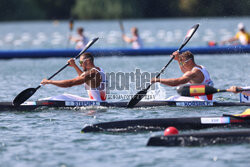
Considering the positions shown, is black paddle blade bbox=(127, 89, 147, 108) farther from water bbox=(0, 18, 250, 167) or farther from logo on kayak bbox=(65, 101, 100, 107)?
logo on kayak bbox=(65, 101, 100, 107)

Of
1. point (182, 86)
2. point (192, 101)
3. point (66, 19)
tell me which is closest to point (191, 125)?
point (182, 86)

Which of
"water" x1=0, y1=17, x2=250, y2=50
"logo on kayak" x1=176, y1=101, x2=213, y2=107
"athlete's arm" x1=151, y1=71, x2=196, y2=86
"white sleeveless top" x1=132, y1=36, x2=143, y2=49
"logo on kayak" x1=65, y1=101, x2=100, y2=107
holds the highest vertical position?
"water" x1=0, y1=17, x2=250, y2=50

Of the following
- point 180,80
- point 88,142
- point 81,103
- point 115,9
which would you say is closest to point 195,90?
point 180,80

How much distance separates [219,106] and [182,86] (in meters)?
1.47

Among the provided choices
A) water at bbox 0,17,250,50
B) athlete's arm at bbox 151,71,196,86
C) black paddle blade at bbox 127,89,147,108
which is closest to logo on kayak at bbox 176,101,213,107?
athlete's arm at bbox 151,71,196,86

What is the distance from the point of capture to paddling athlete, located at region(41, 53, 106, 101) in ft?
43.9

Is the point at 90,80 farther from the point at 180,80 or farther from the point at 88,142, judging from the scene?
the point at 88,142

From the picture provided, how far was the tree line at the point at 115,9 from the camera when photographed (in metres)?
67.0

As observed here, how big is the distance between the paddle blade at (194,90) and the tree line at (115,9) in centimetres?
4704

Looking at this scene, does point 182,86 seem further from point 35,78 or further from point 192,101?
point 35,78

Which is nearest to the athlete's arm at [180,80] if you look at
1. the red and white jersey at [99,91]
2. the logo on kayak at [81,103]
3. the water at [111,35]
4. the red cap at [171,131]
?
the red and white jersey at [99,91]

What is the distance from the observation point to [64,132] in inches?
436

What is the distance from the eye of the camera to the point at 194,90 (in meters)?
12.3

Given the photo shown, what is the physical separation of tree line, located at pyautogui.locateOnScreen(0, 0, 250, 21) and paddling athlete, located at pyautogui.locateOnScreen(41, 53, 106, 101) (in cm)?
4642
